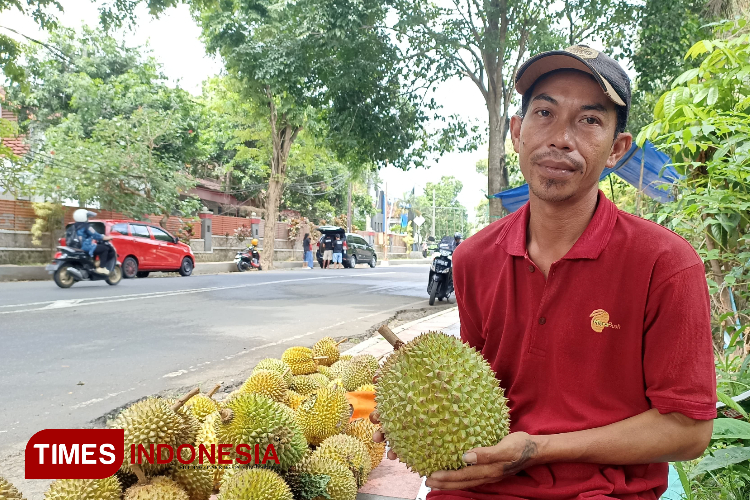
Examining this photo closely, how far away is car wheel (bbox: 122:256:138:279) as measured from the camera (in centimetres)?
1520

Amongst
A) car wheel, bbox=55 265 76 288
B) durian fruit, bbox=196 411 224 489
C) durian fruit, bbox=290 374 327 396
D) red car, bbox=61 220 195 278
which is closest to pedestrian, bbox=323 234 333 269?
red car, bbox=61 220 195 278

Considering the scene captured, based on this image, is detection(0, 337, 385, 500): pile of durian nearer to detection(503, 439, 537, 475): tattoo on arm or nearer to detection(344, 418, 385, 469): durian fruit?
detection(344, 418, 385, 469): durian fruit

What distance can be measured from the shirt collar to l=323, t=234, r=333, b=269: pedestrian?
25000mm

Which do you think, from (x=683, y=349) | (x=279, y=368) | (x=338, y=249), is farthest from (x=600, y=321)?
(x=338, y=249)

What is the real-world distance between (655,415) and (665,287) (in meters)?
0.32

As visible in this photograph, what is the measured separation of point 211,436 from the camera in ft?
6.68

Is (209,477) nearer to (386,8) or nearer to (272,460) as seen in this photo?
(272,460)

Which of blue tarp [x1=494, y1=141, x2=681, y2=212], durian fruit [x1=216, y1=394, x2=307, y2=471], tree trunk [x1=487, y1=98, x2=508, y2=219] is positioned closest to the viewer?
durian fruit [x1=216, y1=394, x2=307, y2=471]

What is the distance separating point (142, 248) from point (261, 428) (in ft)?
49.2

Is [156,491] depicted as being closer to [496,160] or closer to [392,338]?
[392,338]

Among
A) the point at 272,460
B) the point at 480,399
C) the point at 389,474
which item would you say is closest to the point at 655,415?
the point at 480,399

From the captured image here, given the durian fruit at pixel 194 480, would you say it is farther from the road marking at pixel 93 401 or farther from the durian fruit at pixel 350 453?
the road marking at pixel 93 401

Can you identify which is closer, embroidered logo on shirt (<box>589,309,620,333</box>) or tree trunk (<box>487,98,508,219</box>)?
embroidered logo on shirt (<box>589,309,620,333</box>)

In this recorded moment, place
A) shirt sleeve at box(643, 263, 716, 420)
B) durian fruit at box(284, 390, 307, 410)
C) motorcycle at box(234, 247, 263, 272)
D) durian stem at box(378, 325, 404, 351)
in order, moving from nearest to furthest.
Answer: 1. shirt sleeve at box(643, 263, 716, 420)
2. durian stem at box(378, 325, 404, 351)
3. durian fruit at box(284, 390, 307, 410)
4. motorcycle at box(234, 247, 263, 272)
